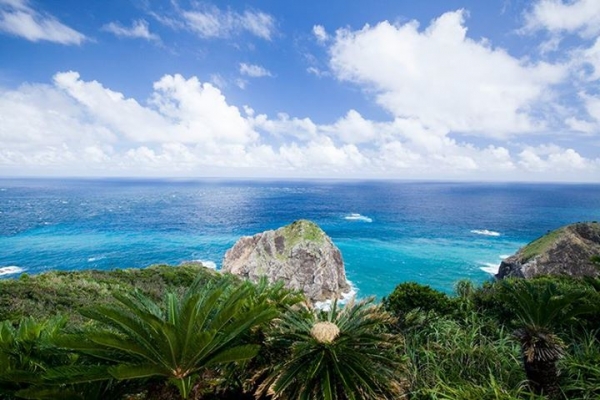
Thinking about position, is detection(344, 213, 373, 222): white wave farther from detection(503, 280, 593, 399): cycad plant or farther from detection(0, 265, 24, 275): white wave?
detection(503, 280, 593, 399): cycad plant

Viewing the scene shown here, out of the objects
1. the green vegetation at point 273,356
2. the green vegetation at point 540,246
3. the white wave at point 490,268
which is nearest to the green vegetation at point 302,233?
the white wave at point 490,268

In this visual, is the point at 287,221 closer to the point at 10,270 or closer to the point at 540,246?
the point at 10,270

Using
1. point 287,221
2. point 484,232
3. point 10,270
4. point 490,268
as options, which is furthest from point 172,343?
point 287,221

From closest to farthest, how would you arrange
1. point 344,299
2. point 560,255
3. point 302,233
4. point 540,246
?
point 560,255
point 344,299
point 540,246
point 302,233

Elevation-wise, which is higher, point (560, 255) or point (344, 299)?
point (560, 255)

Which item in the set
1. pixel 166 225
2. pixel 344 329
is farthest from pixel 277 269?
pixel 166 225

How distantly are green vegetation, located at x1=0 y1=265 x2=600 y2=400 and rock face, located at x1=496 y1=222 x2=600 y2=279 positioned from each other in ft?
112

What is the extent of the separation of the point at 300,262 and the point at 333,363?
107 feet

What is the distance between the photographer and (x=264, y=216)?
85.9 m

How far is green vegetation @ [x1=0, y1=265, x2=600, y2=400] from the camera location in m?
3.60

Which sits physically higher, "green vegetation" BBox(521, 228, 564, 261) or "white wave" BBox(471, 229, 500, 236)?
"green vegetation" BBox(521, 228, 564, 261)

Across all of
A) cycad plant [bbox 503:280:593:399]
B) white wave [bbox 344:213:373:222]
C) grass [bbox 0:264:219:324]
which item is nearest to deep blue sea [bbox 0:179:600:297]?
white wave [bbox 344:213:373:222]

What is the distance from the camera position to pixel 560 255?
34188mm

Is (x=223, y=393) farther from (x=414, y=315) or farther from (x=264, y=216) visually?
(x=264, y=216)
